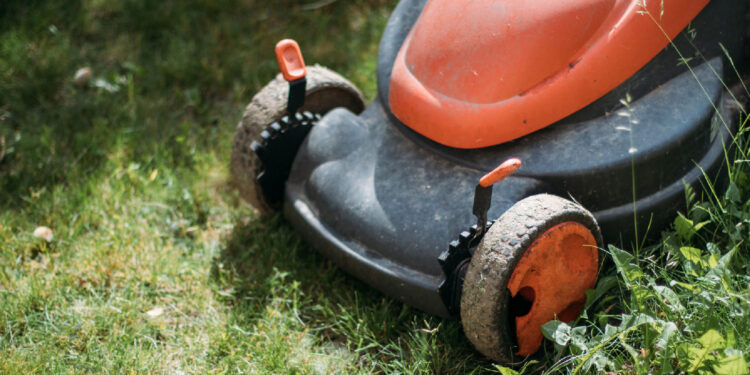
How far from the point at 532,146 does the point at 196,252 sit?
3.00 ft

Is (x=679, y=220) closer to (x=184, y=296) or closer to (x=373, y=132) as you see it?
(x=373, y=132)

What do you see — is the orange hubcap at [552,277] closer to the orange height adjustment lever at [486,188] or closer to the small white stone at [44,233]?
the orange height adjustment lever at [486,188]

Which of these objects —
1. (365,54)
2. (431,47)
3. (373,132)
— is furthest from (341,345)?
(365,54)

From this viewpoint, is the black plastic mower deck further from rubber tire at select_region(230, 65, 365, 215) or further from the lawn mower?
rubber tire at select_region(230, 65, 365, 215)

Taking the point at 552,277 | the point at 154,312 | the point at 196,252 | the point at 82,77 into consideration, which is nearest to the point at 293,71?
the point at 196,252

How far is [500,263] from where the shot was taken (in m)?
1.27

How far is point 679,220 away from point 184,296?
1.15 metres

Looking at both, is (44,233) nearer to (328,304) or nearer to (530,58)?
Result: (328,304)

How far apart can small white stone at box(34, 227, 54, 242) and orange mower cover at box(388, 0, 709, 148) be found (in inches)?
40.9

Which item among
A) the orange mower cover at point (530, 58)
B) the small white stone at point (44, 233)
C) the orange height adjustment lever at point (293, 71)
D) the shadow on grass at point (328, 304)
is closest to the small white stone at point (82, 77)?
the small white stone at point (44, 233)

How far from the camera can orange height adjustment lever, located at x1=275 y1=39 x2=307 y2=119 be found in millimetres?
1666

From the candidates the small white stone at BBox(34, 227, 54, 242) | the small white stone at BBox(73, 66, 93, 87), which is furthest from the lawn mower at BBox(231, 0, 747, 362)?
the small white stone at BBox(73, 66, 93, 87)

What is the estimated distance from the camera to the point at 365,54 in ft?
8.27

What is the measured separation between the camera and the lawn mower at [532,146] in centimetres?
138
